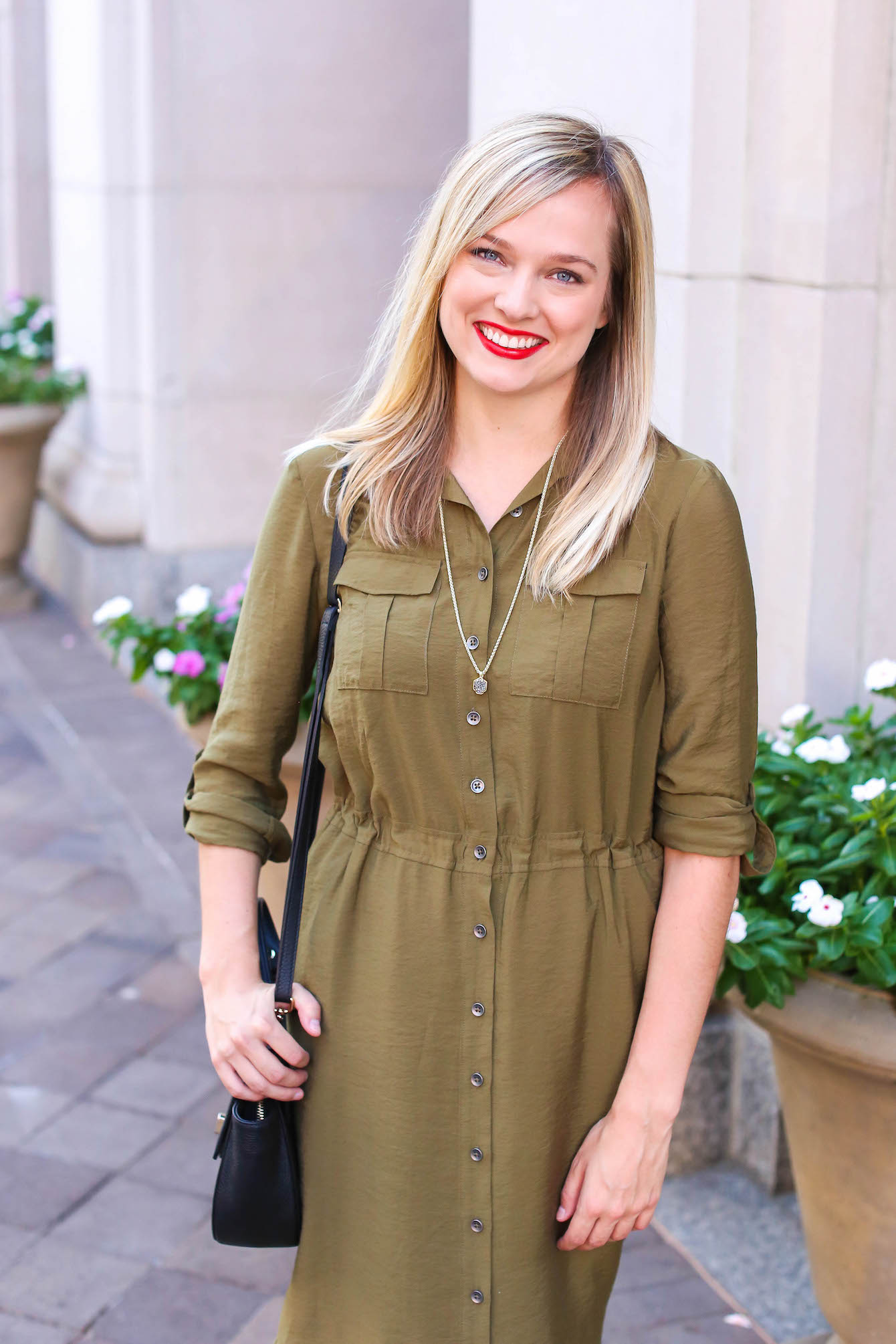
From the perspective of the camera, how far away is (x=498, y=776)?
71.9 inches

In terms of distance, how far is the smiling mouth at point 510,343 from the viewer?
1.79 m

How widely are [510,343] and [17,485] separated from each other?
6304mm

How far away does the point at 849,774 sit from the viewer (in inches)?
102

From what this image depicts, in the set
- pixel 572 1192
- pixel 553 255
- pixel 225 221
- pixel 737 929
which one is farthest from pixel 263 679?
pixel 225 221

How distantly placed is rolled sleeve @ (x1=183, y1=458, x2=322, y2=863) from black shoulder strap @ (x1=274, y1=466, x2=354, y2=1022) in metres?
0.03

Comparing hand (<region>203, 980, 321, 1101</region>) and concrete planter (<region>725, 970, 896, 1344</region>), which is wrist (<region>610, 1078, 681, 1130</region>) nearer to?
hand (<region>203, 980, 321, 1101</region>)

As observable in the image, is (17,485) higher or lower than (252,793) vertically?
lower

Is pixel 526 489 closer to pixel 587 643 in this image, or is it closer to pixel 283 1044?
pixel 587 643

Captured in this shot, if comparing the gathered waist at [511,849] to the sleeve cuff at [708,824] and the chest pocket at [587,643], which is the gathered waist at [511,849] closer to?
the sleeve cuff at [708,824]

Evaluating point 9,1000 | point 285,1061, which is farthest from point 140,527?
point 285,1061

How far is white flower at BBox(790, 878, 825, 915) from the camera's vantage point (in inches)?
91.0

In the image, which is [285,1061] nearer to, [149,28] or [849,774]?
[849,774]

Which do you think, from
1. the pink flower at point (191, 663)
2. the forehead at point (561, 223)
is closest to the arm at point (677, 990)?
the forehead at point (561, 223)

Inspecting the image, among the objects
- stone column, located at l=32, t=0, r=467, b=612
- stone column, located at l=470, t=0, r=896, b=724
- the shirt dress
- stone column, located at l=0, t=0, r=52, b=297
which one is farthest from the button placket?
stone column, located at l=0, t=0, r=52, b=297
